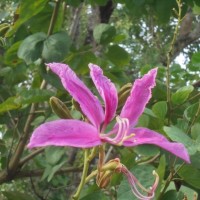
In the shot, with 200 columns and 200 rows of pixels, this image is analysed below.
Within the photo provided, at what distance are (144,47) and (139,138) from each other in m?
5.35

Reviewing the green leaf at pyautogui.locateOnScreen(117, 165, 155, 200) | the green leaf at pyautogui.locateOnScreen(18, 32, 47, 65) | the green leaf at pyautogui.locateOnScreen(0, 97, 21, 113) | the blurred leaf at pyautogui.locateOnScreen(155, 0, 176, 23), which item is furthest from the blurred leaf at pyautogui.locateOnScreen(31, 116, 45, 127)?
the green leaf at pyautogui.locateOnScreen(117, 165, 155, 200)

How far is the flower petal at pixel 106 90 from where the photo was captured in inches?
30.1

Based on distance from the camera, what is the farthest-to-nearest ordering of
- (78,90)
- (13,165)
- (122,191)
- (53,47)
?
(13,165) < (53,47) < (122,191) < (78,90)

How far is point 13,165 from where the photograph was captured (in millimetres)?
1760

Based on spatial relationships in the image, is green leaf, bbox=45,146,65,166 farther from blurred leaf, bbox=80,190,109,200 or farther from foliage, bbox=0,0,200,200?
blurred leaf, bbox=80,190,109,200

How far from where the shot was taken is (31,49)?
149cm

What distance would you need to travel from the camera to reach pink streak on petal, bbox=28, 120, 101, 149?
2.05 ft

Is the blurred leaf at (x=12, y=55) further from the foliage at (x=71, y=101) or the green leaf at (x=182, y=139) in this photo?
the green leaf at (x=182, y=139)

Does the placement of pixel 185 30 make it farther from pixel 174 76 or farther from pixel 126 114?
pixel 126 114

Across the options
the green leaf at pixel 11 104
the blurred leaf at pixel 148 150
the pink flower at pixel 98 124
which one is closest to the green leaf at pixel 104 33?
the green leaf at pixel 11 104

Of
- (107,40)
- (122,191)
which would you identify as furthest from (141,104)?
(107,40)

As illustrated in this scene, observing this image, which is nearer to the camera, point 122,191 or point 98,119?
point 98,119

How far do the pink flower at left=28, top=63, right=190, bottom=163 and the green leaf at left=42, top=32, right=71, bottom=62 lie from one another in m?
0.69

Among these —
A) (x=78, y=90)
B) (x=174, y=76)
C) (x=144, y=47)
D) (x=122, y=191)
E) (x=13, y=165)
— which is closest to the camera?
→ (x=78, y=90)
